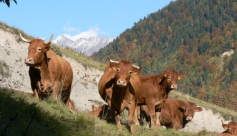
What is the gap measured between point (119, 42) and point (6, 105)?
186 meters

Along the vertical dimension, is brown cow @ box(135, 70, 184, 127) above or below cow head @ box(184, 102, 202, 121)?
above

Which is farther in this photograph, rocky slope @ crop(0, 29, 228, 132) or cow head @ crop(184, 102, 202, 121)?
rocky slope @ crop(0, 29, 228, 132)

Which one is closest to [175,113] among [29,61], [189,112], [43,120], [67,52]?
[189,112]

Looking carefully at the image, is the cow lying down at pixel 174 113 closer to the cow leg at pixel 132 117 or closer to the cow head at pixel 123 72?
the cow leg at pixel 132 117

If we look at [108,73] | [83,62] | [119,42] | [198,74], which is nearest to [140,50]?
[119,42]

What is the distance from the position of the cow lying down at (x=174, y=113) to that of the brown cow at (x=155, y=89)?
1.34 m

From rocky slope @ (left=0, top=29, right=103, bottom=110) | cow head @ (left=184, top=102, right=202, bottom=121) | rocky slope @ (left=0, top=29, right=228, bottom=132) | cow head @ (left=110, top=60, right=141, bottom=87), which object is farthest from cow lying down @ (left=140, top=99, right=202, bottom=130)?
cow head @ (left=110, top=60, right=141, bottom=87)

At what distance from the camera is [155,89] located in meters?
16.2

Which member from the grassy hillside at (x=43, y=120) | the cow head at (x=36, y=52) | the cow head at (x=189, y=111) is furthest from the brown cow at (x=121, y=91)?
the cow head at (x=189, y=111)

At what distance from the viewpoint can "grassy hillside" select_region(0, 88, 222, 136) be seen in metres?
8.48

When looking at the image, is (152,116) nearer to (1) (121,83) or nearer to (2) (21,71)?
(1) (121,83)

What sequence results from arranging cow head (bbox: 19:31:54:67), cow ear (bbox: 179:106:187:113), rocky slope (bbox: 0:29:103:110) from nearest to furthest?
cow head (bbox: 19:31:54:67) < cow ear (bbox: 179:106:187:113) < rocky slope (bbox: 0:29:103:110)

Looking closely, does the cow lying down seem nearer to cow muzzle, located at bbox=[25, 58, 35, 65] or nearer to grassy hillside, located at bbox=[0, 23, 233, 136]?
grassy hillside, located at bbox=[0, 23, 233, 136]

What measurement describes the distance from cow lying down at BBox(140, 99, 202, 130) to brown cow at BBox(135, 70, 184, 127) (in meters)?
1.34
